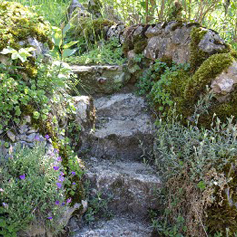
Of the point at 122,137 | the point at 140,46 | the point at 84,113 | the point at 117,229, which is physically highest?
the point at 140,46

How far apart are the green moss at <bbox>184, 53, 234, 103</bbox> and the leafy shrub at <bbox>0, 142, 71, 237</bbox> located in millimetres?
1891

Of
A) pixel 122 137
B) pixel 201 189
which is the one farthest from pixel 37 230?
pixel 122 137

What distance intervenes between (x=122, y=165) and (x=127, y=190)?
42 cm

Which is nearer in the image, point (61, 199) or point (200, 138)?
point (61, 199)

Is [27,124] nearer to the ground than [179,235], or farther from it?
farther from it

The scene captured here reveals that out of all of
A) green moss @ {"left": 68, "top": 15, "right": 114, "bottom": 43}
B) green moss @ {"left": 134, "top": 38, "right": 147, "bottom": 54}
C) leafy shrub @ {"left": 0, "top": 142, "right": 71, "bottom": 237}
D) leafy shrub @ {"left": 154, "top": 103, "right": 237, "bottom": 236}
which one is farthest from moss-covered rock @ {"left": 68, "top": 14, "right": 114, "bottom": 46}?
leafy shrub @ {"left": 0, "top": 142, "right": 71, "bottom": 237}

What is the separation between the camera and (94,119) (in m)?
3.92

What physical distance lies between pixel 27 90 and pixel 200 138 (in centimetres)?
193

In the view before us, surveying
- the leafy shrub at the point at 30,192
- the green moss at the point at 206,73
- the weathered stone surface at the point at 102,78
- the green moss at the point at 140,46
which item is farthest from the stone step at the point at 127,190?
the green moss at the point at 140,46

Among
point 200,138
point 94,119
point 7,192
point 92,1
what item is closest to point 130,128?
point 94,119

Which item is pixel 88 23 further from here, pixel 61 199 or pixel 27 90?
pixel 61 199

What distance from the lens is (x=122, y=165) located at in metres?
3.50

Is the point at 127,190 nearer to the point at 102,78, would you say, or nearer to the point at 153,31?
the point at 102,78

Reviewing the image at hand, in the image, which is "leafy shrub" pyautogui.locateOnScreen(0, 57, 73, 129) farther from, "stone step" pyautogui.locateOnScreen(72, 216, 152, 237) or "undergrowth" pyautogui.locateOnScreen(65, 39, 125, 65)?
"undergrowth" pyautogui.locateOnScreen(65, 39, 125, 65)
